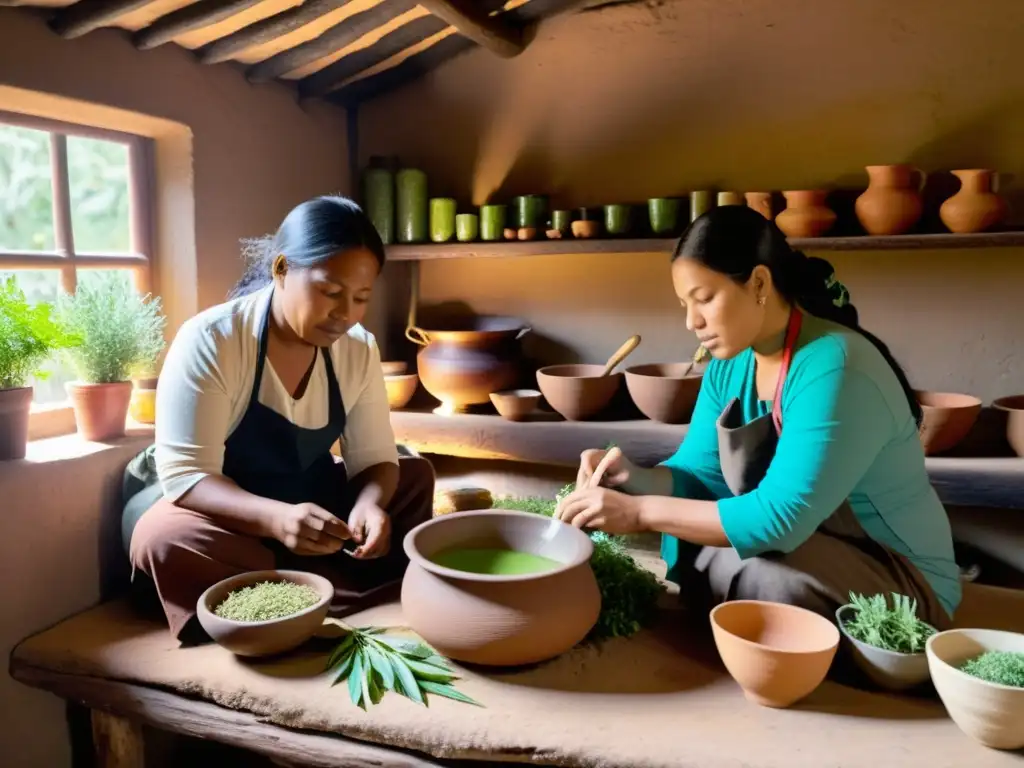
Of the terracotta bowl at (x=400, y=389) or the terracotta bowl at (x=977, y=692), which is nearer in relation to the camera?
the terracotta bowl at (x=977, y=692)

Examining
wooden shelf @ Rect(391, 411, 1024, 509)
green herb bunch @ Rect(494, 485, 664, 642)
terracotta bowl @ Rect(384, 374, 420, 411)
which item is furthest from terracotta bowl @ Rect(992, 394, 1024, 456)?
terracotta bowl @ Rect(384, 374, 420, 411)

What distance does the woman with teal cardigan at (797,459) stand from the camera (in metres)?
1.75

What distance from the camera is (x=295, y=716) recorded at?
67.4 inches

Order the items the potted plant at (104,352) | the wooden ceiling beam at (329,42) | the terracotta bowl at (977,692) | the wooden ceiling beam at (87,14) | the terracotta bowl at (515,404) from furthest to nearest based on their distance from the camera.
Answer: the terracotta bowl at (515,404), the wooden ceiling beam at (329,42), the potted plant at (104,352), the wooden ceiling beam at (87,14), the terracotta bowl at (977,692)

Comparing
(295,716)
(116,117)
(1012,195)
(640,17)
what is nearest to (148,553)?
(295,716)

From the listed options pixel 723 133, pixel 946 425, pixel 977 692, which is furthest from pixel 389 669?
pixel 723 133

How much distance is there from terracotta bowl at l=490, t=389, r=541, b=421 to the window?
1.35 metres

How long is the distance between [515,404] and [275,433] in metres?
1.22

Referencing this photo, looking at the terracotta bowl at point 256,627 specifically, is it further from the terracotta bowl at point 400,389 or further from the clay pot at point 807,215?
the clay pot at point 807,215

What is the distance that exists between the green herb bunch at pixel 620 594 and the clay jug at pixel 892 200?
1500 millimetres

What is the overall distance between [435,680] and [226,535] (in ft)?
2.05

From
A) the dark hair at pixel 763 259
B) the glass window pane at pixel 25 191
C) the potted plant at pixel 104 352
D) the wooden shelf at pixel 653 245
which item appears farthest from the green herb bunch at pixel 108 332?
the dark hair at pixel 763 259

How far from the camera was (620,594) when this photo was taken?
2.09 m

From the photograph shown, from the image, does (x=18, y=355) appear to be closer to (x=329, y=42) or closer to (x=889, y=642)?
(x=329, y=42)
